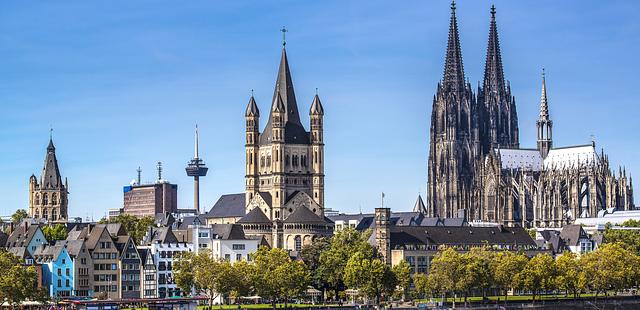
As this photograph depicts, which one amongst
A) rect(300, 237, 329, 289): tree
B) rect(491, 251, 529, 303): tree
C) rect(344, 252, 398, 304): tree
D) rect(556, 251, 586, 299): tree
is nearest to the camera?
rect(344, 252, 398, 304): tree

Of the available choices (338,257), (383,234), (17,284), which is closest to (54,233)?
(338,257)

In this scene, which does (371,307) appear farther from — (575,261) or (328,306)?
(575,261)

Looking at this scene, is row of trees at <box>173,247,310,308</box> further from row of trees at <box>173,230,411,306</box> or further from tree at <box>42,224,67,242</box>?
tree at <box>42,224,67,242</box>

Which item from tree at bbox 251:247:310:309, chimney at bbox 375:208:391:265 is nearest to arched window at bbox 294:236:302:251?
chimney at bbox 375:208:391:265

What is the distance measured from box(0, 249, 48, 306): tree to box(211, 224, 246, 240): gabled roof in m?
43.8

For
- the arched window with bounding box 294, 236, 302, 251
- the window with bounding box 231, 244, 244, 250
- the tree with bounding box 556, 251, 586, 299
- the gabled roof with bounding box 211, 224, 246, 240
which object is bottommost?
the tree with bounding box 556, 251, 586, 299

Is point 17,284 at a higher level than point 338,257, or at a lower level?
lower

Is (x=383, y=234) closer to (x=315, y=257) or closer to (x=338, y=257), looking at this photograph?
(x=315, y=257)

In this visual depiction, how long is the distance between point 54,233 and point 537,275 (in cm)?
6357

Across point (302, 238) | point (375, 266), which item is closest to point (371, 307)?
point (375, 266)

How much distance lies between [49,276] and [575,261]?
6508cm

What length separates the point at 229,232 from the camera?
184625mm

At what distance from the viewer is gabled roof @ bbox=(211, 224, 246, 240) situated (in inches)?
7239

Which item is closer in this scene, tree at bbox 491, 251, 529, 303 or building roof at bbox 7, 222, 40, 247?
tree at bbox 491, 251, 529, 303
